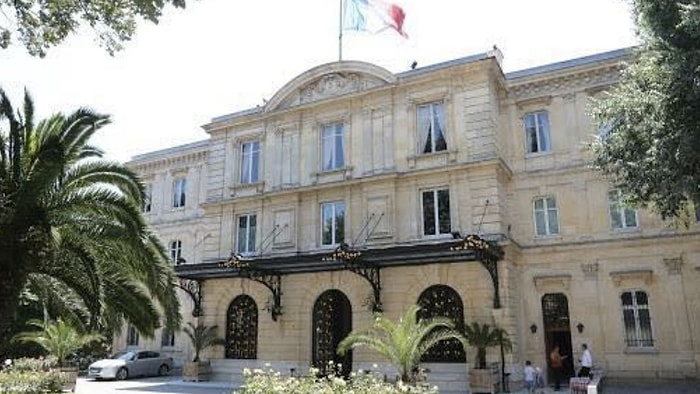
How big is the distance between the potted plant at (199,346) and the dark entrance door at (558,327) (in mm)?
13656

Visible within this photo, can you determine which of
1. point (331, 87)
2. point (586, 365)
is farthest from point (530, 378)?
point (331, 87)

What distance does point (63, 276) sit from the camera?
12.8 meters

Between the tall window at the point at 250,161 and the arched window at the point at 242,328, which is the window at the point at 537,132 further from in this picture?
the arched window at the point at 242,328

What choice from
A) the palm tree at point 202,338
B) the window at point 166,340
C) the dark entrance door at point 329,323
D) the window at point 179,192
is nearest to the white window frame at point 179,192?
the window at point 179,192

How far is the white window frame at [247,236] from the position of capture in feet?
85.1

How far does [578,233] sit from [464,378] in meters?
7.19

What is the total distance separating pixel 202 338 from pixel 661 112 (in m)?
19.7

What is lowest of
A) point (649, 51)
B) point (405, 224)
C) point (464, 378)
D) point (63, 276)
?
point (464, 378)

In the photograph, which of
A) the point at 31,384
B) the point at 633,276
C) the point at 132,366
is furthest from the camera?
the point at 132,366

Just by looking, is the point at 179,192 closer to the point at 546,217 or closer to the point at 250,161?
the point at 250,161

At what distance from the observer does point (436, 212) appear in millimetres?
22250

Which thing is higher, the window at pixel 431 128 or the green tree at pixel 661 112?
the window at pixel 431 128

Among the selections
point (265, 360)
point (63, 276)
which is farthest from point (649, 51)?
point (265, 360)

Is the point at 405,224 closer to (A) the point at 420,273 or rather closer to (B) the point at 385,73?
(A) the point at 420,273
